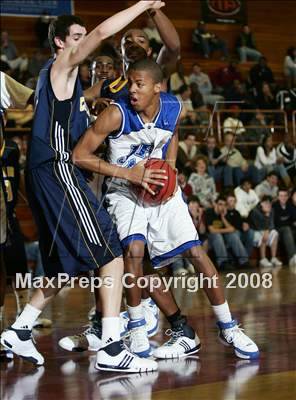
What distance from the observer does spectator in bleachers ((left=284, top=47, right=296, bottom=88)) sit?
1245 cm

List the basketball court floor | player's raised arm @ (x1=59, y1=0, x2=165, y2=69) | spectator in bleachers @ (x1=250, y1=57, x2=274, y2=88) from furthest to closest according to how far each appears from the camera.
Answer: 1. spectator in bleachers @ (x1=250, y1=57, x2=274, y2=88)
2. player's raised arm @ (x1=59, y1=0, x2=165, y2=69)
3. the basketball court floor

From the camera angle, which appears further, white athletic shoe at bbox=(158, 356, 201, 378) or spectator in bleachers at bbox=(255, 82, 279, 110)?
spectator in bleachers at bbox=(255, 82, 279, 110)

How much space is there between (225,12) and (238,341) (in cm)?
1046

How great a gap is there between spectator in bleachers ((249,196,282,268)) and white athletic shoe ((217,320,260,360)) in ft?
23.7

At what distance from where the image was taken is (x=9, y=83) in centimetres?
595

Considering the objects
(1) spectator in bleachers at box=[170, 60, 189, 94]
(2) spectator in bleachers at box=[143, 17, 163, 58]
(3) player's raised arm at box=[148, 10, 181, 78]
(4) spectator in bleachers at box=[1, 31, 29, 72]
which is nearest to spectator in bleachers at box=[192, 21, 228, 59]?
(2) spectator in bleachers at box=[143, 17, 163, 58]

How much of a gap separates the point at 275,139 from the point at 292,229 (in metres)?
1.59

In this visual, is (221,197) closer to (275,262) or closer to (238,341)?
(275,262)

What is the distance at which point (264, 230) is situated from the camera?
1320 cm

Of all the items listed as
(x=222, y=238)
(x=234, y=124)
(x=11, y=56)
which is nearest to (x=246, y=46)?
(x=234, y=124)

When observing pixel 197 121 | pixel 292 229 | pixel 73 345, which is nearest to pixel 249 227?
pixel 292 229

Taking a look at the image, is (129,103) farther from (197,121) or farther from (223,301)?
(197,121)

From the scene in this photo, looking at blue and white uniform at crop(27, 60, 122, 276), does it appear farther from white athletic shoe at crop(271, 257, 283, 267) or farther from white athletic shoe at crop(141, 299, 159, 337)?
white athletic shoe at crop(271, 257, 283, 267)

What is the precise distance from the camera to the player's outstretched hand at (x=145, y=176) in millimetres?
5570
